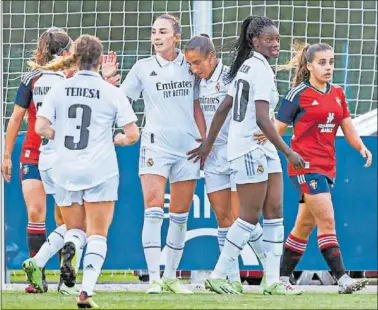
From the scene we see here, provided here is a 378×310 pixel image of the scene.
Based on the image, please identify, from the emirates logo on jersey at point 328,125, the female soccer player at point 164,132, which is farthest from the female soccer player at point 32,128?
the emirates logo on jersey at point 328,125

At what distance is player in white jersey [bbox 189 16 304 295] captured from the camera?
8938 mm

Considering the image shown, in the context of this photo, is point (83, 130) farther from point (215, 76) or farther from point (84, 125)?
point (215, 76)

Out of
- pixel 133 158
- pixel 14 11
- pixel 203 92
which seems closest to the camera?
pixel 203 92

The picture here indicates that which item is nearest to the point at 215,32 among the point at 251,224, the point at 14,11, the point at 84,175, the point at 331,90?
the point at 14,11

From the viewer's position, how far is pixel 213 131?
30.4ft

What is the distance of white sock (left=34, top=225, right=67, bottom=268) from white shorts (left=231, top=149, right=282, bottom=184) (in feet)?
4.23

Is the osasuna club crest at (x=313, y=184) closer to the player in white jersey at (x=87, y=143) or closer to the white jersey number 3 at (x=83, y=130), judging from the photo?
the player in white jersey at (x=87, y=143)

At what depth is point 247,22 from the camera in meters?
9.27

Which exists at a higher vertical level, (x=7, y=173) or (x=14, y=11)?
(x=14, y=11)

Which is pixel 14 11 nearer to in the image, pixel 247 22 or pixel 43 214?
pixel 43 214

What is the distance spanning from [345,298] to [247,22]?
2.01 m

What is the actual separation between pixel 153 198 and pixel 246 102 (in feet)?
3.43

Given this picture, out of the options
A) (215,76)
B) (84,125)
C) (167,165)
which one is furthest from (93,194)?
(215,76)

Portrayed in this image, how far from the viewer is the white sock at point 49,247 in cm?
918
